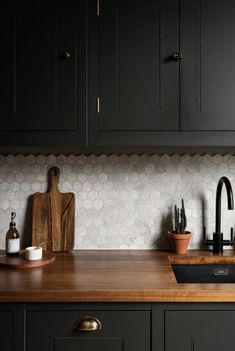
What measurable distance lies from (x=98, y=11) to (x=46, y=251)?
1.26 metres

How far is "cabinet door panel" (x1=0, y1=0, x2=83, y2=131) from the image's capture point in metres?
1.68

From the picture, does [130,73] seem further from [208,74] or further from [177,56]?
[208,74]

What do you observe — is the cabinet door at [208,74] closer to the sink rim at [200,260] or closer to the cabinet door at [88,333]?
the sink rim at [200,260]

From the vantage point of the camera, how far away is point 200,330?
4.58 ft

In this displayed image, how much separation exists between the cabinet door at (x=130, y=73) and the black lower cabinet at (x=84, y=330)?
0.76m

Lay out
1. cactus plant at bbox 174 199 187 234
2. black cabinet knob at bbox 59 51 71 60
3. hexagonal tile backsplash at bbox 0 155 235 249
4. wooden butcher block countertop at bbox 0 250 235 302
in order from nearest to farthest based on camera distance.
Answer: wooden butcher block countertop at bbox 0 250 235 302, black cabinet knob at bbox 59 51 71 60, cactus plant at bbox 174 199 187 234, hexagonal tile backsplash at bbox 0 155 235 249

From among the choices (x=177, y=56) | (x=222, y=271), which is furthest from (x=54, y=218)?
(x=177, y=56)

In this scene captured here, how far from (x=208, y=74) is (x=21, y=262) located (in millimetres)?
1259

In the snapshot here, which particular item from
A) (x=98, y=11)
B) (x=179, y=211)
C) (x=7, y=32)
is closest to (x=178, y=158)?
(x=179, y=211)

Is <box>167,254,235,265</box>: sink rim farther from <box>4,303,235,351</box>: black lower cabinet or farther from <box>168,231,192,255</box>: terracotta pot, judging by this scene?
<box>4,303,235,351</box>: black lower cabinet

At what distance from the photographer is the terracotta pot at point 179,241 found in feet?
6.30

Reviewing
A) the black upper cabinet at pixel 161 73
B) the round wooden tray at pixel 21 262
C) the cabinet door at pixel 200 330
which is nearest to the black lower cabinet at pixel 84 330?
the cabinet door at pixel 200 330

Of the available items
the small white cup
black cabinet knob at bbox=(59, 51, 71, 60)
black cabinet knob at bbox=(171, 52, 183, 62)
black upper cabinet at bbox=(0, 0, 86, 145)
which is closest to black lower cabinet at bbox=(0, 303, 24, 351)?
the small white cup

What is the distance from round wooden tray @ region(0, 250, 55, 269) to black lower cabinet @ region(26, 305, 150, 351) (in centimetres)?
32
